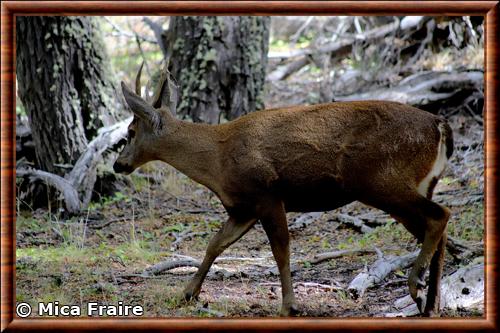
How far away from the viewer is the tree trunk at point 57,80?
10.9 m

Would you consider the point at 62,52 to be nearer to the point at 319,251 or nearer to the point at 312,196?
the point at 319,251

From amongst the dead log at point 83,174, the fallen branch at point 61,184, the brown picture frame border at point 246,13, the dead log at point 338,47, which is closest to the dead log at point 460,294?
the brown picture frame border at point 246,13

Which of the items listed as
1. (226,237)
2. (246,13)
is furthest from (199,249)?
(246,13)

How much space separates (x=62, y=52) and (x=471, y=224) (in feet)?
19.6

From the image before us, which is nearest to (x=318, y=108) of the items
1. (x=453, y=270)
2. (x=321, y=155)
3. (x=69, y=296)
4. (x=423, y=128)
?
(x=321, y=155)

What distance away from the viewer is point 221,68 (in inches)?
480

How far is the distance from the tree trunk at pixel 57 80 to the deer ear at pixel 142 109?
391 centimetres

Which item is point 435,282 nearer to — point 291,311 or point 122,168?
point 291,311

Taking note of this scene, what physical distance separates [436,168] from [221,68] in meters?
5.95

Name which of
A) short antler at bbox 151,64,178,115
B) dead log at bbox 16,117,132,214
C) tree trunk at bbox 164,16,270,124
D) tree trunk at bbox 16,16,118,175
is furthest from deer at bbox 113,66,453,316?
tree trunk at bbox 164,16,270,124

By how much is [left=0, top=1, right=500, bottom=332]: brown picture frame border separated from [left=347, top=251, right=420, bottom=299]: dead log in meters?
1.39

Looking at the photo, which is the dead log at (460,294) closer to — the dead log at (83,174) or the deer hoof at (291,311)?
the deer hoof at (291,311)

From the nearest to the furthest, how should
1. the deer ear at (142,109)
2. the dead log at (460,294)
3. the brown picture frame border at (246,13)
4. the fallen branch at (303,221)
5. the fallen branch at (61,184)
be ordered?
A: the brown picture frame border at (246,13)
the dead log at (460,294)
the deer ear at (142,109)
the fallen branch at (303,221)
the fallen branch at (61,184)

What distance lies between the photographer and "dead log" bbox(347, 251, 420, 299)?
716 centimetres
